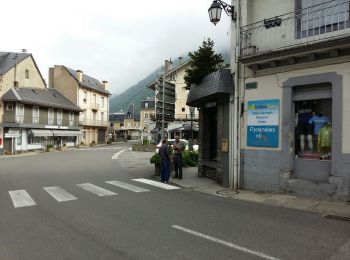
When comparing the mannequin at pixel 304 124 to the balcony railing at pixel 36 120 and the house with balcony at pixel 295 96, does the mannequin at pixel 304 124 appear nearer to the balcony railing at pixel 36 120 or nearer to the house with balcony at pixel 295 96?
the house with balcony at pixel 295 96

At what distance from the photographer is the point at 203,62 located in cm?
1438

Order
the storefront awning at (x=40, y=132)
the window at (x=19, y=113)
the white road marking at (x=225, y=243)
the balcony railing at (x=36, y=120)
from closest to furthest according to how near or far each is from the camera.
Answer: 1. the white road marking at (x=225, y=243)
2. the balcony railing at (x=36, y=120)
3. the window at (x=19, y=113)
4. the storefront awning at (x=40, y=132)

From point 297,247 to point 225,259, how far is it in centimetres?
128

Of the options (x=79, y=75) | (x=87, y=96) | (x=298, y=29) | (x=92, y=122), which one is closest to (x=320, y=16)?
(x=298, y=29)

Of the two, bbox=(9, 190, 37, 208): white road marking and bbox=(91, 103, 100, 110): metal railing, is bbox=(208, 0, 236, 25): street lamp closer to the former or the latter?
bbox=(9, 190, 37, 208): white road marking

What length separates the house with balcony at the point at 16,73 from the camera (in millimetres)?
38375

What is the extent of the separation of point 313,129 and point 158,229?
242 inches

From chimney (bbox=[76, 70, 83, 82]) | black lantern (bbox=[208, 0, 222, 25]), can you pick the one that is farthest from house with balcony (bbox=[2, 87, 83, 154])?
black lantern (bbox=[208, 0, 222, 25])

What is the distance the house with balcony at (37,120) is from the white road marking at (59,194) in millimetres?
29081

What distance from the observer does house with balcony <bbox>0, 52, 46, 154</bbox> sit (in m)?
38.4

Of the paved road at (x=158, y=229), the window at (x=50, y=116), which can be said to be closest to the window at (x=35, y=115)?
the window at (x=50, y=116)

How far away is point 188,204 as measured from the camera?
8969 mm

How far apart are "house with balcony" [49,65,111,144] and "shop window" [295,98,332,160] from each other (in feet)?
158

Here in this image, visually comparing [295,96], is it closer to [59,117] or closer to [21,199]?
[21,199]
